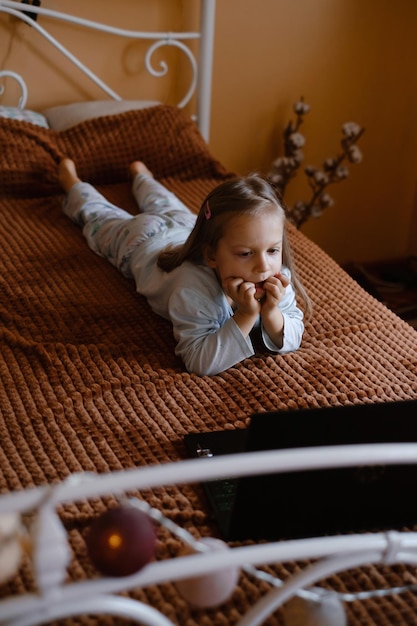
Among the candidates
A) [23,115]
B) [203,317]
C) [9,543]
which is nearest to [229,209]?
[203,317]

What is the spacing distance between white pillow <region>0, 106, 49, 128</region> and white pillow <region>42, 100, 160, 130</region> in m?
0.05

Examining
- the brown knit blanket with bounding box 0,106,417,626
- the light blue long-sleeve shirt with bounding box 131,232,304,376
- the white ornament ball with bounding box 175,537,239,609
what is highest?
the white ornament ball with bounding box 175,537,239,609

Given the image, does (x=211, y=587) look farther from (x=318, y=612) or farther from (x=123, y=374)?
(x=123, y=374)

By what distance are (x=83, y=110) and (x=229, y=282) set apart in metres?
1.20

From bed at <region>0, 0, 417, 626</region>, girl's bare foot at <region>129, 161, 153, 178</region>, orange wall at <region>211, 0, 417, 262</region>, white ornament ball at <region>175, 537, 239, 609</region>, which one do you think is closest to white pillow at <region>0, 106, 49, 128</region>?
bed at <region>0, 0, 417, 626</region>

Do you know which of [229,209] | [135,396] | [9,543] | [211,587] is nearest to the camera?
[9,543]

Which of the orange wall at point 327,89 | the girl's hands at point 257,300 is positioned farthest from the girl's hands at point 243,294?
the orange wall at point 327,89

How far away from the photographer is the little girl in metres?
1.46

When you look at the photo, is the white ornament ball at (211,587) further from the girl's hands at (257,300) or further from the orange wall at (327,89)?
the orange wall at (327,89)

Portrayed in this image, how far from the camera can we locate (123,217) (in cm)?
204

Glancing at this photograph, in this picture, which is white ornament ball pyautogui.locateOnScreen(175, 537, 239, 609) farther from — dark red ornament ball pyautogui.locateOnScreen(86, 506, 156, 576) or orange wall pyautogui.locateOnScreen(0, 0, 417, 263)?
orange wall pyautogui.locateOnScreen(0, 0, 417, 263)

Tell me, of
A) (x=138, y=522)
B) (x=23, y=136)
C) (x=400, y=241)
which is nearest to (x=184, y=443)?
(x=138, y=522)

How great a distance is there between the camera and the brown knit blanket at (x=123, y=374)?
1.02 m

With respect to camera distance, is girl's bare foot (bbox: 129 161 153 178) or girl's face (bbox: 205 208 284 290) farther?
girl's bare foot (bbox: 129 161 153 178)
